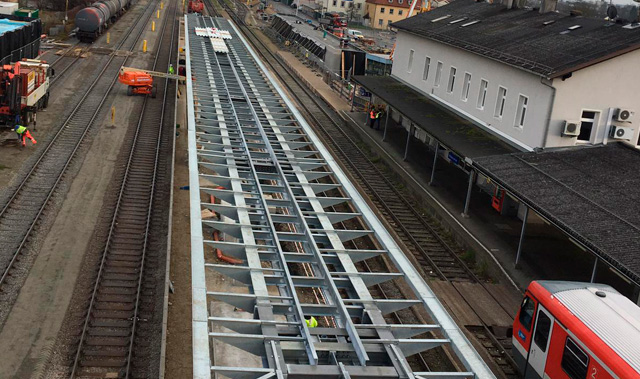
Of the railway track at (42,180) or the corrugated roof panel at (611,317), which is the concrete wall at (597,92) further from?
the railway track at (42,180)

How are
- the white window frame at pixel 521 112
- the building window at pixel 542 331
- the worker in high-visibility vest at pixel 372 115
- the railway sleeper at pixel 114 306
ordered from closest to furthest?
1. the building window at pixel 542 331
2. the railway sleeper at pixel 114 306
3. the white window frame at pixel 521 112
4. the worker in high-visibility vest at pixel 372 115

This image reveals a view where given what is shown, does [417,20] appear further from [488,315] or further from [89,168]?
[488,315]

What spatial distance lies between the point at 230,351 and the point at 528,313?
6017 millimetres

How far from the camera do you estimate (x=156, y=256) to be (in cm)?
1773

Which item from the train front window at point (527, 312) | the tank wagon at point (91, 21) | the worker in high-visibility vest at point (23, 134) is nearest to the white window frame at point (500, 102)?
the train front window at point (527, 312)

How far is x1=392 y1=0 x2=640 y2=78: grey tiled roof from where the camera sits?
67.5 ft

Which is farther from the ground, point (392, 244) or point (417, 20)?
point (417, 20)

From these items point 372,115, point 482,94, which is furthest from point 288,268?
point 372,115

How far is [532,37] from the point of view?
24828 mm

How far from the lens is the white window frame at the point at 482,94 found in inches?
1002

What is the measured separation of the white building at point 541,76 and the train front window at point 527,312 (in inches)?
353

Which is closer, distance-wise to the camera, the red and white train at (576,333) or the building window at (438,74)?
the red and white train at (576,333)

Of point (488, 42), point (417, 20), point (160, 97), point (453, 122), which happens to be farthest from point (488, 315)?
point (160, 97)

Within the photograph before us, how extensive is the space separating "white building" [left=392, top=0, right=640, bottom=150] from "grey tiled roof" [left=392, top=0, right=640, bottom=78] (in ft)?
0.12
